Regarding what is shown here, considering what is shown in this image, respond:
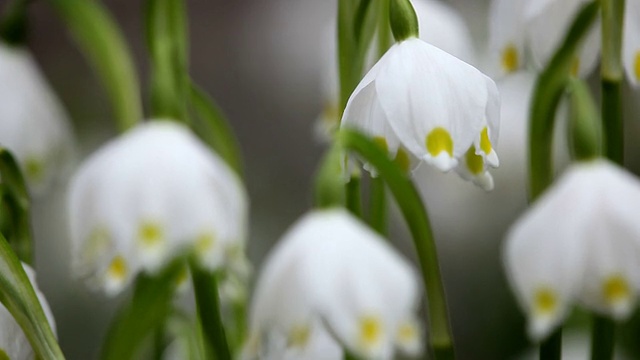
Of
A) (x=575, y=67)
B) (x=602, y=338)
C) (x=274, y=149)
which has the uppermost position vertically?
(x=575, y=67)

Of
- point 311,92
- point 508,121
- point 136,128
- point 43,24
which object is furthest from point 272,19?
point 136,128

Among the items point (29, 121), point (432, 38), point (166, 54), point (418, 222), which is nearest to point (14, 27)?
point (29, 121)

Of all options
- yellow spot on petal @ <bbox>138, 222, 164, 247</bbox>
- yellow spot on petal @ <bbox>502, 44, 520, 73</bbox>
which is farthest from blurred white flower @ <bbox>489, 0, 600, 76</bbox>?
yellow spot on petal @ <bbox>138, 222, 164, 247</bbox>

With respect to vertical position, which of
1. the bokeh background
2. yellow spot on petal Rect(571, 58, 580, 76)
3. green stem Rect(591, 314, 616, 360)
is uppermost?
yellow spot on petal Rect(571, 58, 580, 76)

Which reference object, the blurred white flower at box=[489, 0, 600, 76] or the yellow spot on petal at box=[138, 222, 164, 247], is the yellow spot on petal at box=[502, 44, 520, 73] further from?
the yellow spot on petal at box=[138, 222, 164, 247]

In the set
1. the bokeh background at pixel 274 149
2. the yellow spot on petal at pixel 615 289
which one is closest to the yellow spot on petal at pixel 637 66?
the yellow spot on petal at pixel 615 289

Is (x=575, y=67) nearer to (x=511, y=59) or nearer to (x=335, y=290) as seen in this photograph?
(x=511, y=59)
